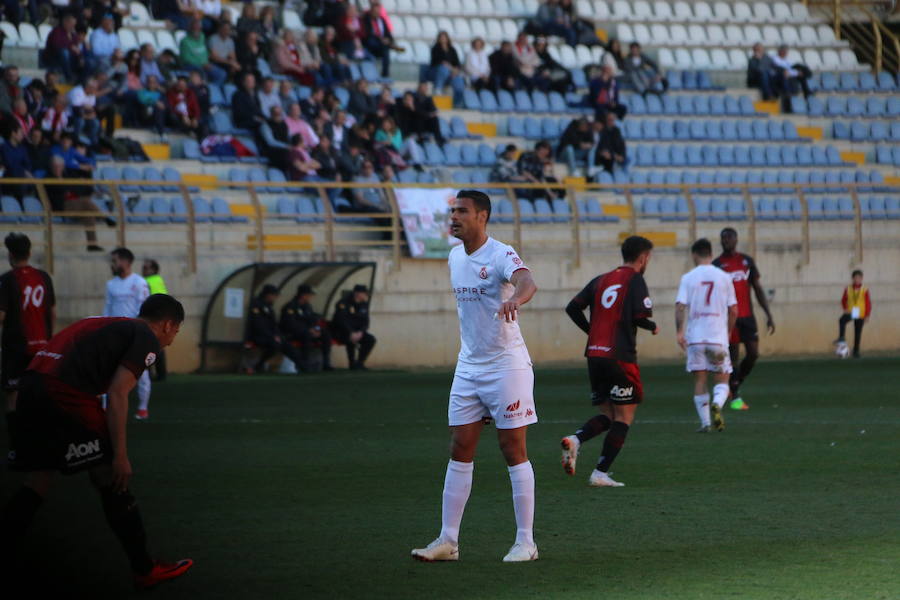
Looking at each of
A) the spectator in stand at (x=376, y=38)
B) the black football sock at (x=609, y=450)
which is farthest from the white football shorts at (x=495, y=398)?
the spectator in stand at (x=376, y=38)

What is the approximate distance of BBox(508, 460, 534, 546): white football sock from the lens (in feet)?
25.5

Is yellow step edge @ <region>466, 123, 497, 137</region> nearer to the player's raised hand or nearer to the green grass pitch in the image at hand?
the green grass pitch

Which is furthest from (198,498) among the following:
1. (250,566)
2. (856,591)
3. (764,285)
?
(764,285)

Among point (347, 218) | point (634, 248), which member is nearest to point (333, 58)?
point (347, 218)

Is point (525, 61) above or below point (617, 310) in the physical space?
above

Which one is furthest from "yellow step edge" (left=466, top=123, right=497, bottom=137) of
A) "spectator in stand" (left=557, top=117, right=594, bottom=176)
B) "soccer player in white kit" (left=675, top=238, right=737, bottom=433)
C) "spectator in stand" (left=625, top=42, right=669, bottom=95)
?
"soccer player in white kit" (left=675, top=238, right=737, bottom=433)

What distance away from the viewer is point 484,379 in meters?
7.81

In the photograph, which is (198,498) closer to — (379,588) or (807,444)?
(379,588)

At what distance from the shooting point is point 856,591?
6863 millimetres

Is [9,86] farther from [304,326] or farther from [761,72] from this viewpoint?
[761,72]

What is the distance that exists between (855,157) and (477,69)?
29.4 ft

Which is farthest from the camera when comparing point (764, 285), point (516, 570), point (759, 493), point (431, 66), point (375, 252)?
point (431, 66)

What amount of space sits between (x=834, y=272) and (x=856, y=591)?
22898mm

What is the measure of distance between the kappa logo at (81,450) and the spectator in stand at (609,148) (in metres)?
23.0
